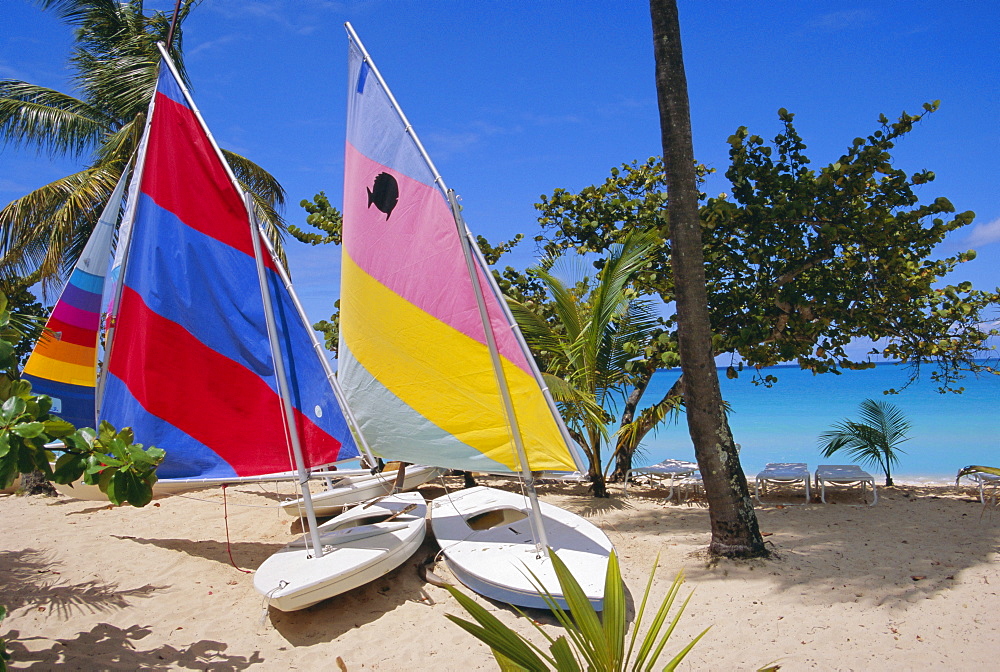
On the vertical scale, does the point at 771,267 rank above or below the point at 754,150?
below

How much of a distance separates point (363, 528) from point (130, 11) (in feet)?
39.3

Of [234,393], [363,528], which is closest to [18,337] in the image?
[234,393]

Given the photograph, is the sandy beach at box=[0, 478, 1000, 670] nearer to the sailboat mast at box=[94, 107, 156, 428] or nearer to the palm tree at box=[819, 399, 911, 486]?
the sailboat mast at box=[94, 107, 156, 428]

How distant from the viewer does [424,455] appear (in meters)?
5.91

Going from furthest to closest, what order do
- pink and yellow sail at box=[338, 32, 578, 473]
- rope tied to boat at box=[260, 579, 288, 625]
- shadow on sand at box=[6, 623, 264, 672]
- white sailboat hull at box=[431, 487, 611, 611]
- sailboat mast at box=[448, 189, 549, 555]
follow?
pink and yellow sail at box=[338, 32, 578, 473]
sailboat mast at box=[448, 189, 549, 555]
white sailboat hull at box=[431, 487, 611, 611]
rope tied to boat at box=[260, 579, 288, 625]
shadow on sand at box=[6, 623, 264, 672]

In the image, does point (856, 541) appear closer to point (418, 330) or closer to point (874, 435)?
point (874, 435)

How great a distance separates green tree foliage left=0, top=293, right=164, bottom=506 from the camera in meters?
3.00

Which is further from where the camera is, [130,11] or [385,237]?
[130,11]

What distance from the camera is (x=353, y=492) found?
803cm

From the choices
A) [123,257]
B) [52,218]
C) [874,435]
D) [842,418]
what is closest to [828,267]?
[874,435]

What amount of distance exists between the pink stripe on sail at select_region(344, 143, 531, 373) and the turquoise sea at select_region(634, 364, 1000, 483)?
7202mm

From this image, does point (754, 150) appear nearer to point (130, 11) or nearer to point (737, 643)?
point (737, 643)

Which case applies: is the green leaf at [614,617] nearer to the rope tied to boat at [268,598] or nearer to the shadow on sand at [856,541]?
the rope tied to boat at [268,598]

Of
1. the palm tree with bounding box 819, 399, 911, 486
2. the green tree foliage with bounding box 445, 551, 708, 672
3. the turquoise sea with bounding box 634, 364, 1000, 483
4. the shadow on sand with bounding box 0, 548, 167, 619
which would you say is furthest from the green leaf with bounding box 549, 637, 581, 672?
the turquoise sea with bounding box 634, 364, 1000, 483
